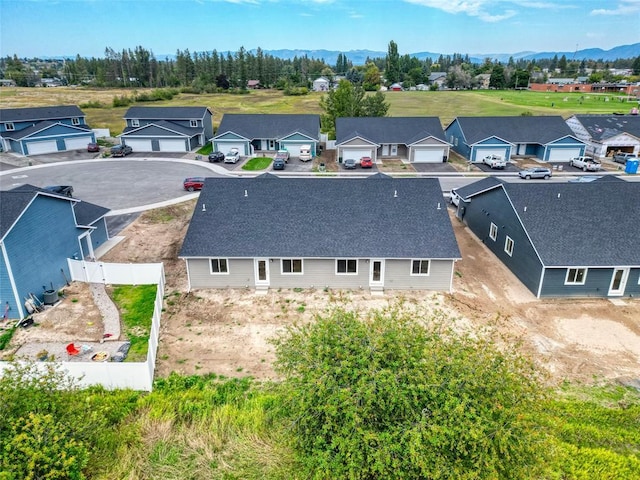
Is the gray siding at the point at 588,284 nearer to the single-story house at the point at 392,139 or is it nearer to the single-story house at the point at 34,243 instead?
the single-story house at the point at 34,243

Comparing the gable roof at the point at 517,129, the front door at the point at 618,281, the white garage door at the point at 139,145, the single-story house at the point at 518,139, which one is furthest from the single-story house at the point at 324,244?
the white garage door at the point at 139,145

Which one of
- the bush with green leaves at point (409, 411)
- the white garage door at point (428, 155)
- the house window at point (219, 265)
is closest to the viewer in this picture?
the bush with green leaves at point (409, 411)

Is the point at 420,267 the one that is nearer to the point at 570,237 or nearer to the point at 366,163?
the point at 570,237

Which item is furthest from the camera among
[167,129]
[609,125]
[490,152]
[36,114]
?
[36,114]

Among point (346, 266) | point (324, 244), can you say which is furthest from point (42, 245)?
point (346, 266)

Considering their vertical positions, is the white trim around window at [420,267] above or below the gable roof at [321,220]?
below

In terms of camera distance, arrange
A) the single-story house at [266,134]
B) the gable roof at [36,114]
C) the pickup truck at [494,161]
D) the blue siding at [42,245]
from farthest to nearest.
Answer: the gable roof at [36,114], the single-story house at [266,134], the pickup truck at [494,161], the blue siding at [42,245]
